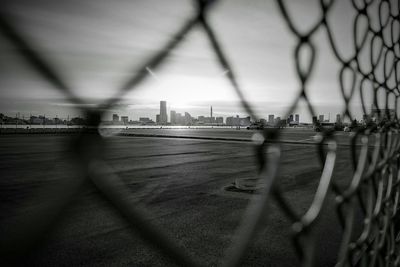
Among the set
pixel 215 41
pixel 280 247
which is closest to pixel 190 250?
pixel 280 247

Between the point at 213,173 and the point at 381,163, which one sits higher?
the point at 381,163

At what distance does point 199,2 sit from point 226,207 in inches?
189

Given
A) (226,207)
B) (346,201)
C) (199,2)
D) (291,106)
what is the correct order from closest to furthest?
1. (199,2)
2. (291,106)
3. (346,201)
4. (226,207)

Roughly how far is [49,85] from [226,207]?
492 cm

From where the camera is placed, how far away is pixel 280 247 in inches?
143

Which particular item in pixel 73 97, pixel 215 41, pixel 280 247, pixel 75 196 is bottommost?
pixel 280 247

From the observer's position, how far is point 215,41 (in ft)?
2.09

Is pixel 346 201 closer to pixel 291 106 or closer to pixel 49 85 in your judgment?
pixel 291 106

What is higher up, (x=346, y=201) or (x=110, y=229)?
(x=346, y=201)

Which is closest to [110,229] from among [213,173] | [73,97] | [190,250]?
[190,250]

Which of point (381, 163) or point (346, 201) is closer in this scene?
point (346, 201)

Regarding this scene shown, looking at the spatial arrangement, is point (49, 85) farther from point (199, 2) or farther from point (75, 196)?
point (199, 2)

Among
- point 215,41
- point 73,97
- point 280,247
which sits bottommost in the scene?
point 280,247

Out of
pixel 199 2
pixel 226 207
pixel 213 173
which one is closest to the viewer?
pixel 199 2
